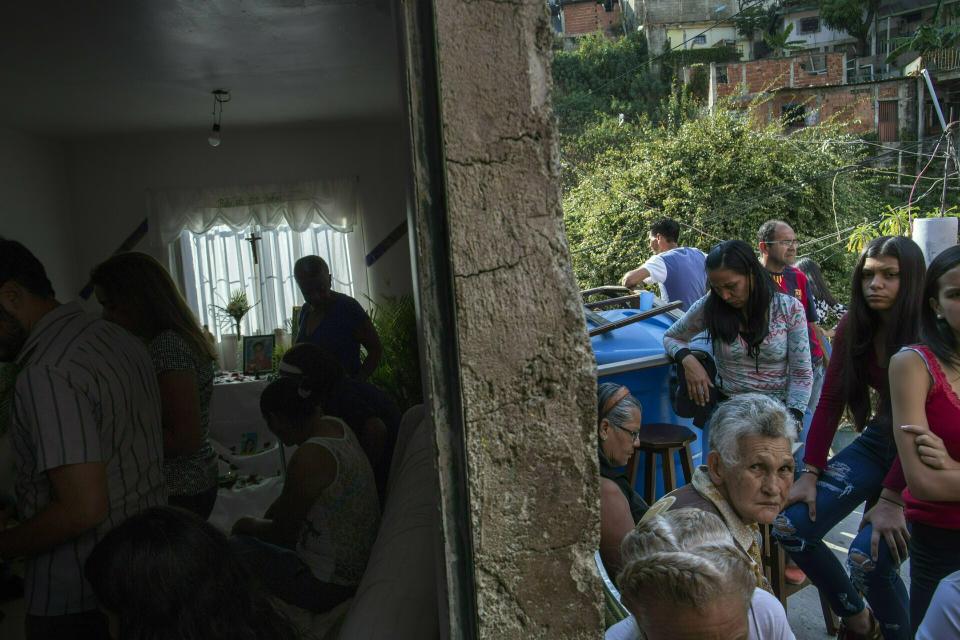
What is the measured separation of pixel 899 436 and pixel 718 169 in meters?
14.0

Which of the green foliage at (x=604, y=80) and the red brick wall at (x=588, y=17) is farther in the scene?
the red brick wall at (x=588, y=17)

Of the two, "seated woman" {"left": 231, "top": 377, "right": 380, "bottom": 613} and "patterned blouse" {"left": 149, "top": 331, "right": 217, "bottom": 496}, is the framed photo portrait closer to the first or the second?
"patterned blouse" {"left": 149, "top": 331, "right": 217, "bottom": 496}

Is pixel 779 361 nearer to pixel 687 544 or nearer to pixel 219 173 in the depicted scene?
pixel 687 544

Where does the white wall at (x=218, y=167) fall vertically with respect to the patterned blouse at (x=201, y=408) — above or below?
above

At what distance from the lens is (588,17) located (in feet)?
134

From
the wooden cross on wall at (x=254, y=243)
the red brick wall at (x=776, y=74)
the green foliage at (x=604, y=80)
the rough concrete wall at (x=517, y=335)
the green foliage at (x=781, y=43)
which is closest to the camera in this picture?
the rough concrete wall at (x=517, y=335)

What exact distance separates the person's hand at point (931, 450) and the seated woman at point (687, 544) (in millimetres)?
710

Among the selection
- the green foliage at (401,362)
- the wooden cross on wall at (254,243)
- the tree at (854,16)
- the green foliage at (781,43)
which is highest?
the tree at (854,16)

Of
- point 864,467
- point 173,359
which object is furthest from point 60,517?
point 864,467

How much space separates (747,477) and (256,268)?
7262mm

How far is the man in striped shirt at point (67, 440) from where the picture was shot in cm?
187

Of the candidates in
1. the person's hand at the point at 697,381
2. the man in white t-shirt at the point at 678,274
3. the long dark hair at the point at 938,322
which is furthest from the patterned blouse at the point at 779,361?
the man in white t-shirt at the point at 678,274

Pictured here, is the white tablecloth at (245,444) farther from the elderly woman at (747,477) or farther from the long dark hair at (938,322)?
the long dark hair at (938,322)

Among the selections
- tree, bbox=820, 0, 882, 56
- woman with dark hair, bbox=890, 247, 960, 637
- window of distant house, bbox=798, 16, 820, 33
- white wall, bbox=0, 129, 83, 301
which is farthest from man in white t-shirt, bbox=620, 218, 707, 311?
window of distant house, bbox=798, 16, 820, 33
